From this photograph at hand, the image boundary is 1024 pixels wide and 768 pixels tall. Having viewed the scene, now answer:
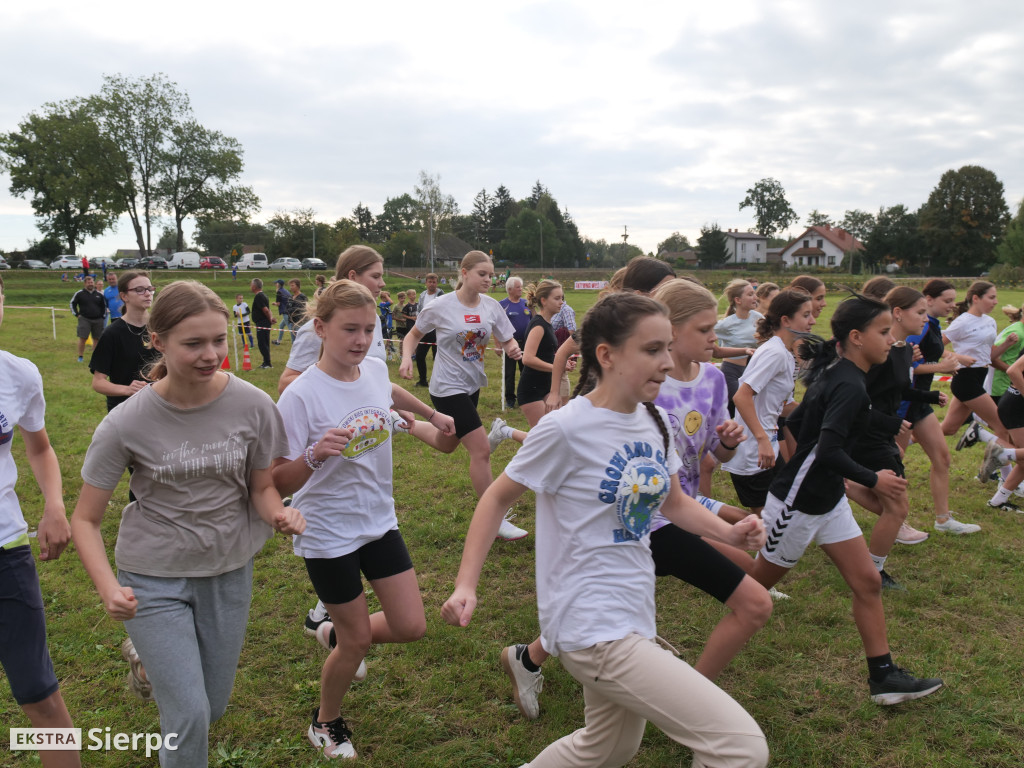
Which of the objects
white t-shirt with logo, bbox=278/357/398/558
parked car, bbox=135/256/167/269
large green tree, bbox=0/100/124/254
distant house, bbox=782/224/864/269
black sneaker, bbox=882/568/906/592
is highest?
large green tree, bbox=0/100/124/254

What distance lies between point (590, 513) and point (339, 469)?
1.28m

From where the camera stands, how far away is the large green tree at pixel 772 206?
11619cm

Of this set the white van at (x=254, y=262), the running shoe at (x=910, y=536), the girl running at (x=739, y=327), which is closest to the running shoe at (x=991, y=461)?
the running shoe at (x=910, y=536)

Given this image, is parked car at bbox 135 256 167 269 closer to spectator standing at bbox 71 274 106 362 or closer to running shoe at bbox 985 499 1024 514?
spectator standing at bbox 71 274 106 362

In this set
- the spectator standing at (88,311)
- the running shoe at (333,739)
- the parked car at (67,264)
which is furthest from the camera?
the parked car at (67,264)

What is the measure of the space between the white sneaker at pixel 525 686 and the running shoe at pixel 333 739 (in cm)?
87

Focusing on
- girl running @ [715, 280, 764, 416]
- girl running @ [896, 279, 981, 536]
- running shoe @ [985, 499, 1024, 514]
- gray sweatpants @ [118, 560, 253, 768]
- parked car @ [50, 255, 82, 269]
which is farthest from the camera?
parked car @ [50, 255, 82, 269]

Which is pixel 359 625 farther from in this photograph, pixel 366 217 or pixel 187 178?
pixel 366 217

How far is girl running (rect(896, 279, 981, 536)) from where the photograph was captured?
18.2 ft

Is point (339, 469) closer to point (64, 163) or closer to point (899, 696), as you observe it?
point (899, 696)

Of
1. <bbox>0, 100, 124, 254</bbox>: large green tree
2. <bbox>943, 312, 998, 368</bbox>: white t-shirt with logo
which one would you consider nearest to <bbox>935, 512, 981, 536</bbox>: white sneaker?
<bbox>943, 312, 998, 368</bbox>: white t-shirt with logo

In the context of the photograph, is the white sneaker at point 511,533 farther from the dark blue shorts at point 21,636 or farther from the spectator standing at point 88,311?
the spectator standing at point 88,311

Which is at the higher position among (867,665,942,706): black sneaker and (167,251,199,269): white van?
(167,251,199,269): white van

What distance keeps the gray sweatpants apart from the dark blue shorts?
Result: 35cm
